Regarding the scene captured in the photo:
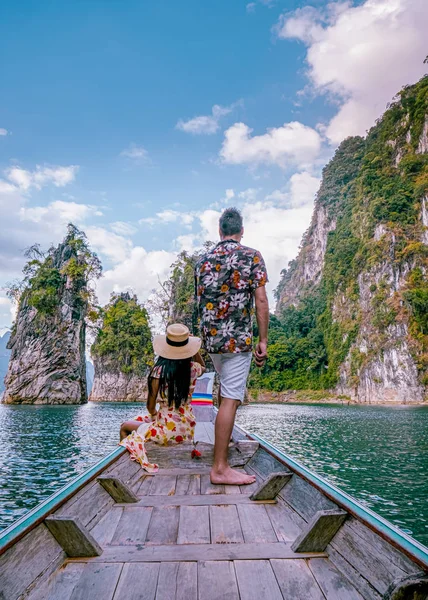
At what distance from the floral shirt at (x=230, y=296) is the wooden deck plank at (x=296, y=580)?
1273 millimetres

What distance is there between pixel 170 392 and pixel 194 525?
54.6 inches

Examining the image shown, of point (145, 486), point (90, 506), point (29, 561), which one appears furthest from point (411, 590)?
point (145, 486)

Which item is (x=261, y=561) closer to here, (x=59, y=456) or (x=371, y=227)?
(x=59, y=456)

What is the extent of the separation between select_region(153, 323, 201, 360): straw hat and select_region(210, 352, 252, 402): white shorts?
455 mm

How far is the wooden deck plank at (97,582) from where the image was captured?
51.1 inches

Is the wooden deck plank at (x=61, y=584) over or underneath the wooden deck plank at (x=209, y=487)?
underneath

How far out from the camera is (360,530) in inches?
59.0

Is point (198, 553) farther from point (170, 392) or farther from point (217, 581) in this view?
point (170, 392)

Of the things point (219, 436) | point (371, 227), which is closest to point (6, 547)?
point (219, 436)

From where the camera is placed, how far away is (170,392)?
3229 millimetres

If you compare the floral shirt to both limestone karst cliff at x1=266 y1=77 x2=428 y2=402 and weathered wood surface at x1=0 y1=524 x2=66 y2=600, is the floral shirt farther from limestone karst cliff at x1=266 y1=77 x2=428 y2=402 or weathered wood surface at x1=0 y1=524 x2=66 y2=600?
limestone karst cliff at x1=266 y1=77 x2=428 y2=402

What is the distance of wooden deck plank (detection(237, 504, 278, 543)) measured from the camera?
5.75 ft

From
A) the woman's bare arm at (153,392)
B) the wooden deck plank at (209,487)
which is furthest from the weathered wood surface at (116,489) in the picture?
the woman's bare arm at (153,392)

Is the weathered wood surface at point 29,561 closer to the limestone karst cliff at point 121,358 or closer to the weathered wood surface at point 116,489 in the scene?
the weathered wood surface at point 116,489
